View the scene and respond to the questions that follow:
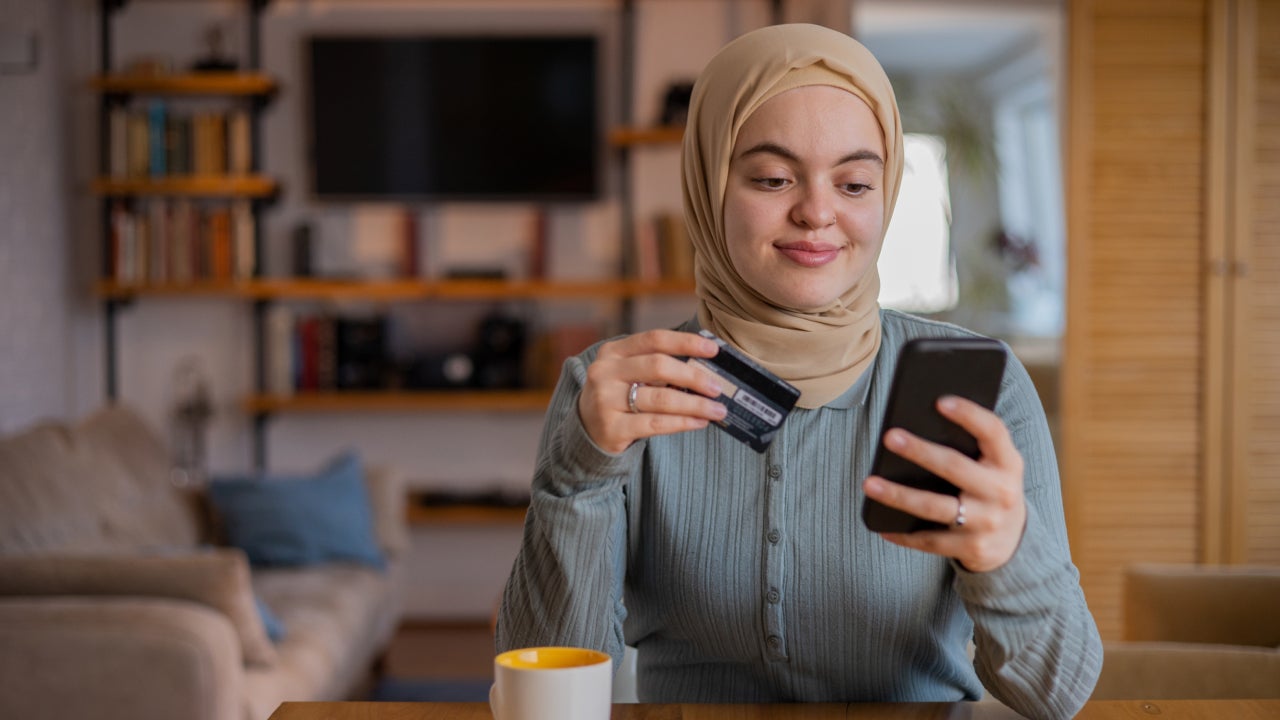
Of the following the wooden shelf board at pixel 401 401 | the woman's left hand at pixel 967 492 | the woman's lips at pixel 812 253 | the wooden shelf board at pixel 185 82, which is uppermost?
the wooden shelf board at pixel 185 82

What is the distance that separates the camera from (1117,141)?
3.68 m

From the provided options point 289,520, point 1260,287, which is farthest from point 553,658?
point 1260,287

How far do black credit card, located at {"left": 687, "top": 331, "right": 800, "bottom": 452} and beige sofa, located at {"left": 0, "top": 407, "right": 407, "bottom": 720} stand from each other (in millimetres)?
1392

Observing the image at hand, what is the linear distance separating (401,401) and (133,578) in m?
2.08

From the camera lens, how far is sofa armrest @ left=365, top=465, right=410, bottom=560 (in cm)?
376

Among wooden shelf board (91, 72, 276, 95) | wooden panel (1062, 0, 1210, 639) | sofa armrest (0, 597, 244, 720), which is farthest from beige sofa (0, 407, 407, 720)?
wooden panel (1062, 0, 1210, 639)

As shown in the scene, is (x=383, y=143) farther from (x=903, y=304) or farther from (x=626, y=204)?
(x=903, y=304)

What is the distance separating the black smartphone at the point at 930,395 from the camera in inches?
34.6

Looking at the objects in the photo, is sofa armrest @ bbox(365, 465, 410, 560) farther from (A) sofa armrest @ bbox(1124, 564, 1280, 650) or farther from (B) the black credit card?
(B) the black credit card

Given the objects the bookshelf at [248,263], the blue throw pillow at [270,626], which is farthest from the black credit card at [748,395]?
the bookshelf at [248,263]

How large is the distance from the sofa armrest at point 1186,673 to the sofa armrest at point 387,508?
2492 millimetres

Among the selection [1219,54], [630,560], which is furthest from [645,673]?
[1219,54]

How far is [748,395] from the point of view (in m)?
1.00

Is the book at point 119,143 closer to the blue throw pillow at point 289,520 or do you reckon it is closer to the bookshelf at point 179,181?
the bookshelf at point 179,181
